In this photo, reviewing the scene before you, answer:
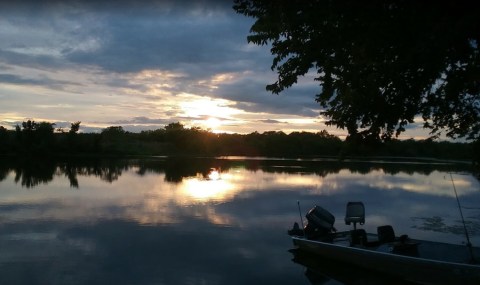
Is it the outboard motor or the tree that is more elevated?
the tree

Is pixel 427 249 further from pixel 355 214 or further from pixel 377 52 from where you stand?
pixel 377 52

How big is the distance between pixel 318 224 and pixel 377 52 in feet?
31.9

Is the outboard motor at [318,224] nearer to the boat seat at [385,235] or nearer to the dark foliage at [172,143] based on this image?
the boat seat at [385,235]

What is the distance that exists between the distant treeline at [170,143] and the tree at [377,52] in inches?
3457

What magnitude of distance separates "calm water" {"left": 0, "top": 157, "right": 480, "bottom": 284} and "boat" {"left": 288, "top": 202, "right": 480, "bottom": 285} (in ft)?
3.74

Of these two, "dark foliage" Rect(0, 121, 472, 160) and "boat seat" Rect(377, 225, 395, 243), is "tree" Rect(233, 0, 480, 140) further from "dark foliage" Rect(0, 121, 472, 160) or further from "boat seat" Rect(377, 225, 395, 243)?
"dark foliage" Rect(0, 121, 472, 160)

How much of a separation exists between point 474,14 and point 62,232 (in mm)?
17126

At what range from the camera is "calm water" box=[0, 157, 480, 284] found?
13.3 m

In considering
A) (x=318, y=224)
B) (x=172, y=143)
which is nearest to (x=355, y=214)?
(x=318, y=224)

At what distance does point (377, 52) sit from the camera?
660 cm

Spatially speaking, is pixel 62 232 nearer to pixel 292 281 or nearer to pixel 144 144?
A: pixel 292 281

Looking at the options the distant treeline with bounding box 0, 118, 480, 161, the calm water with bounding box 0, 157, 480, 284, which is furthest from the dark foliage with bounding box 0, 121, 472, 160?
the calm water with bounding box 0, 157, 480, 284

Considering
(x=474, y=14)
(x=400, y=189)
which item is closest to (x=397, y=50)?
(x=474, y=14)

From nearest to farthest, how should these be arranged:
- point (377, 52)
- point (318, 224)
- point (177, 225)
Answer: point (377, 52) → point (318, 224) → point (177, 225)
